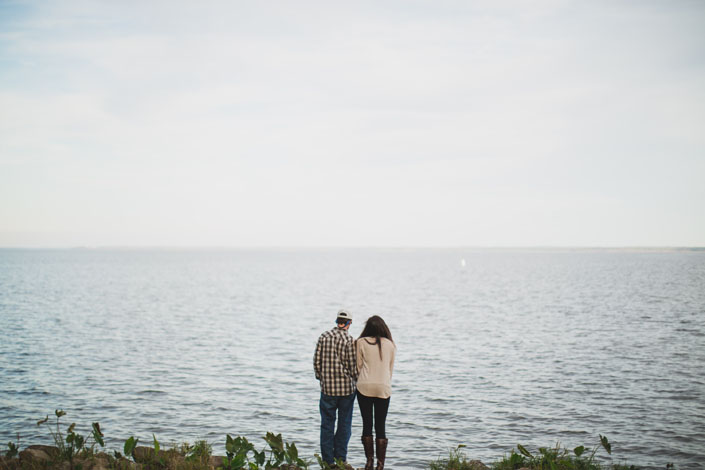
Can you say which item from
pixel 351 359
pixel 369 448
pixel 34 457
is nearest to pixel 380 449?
pixel 369 448

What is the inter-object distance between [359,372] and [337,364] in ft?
1.22

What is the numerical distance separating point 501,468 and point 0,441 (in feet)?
40.8

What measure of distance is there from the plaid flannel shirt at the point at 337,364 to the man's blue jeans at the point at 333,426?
0.18m

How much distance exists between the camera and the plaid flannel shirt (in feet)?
29.4

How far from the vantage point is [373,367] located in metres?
8.80

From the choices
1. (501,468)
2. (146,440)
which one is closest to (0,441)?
(146,440)

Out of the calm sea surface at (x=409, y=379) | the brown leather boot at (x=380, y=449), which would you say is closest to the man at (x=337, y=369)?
the brown leather boot at (x=380, y=449)

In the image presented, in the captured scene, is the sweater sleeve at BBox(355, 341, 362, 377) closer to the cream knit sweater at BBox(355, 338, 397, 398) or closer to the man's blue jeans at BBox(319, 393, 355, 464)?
the cream knit sweater at BBox(355, 338, 397, 398)

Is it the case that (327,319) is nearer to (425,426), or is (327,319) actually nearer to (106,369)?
(106,369)

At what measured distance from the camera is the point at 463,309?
49875 millimetres

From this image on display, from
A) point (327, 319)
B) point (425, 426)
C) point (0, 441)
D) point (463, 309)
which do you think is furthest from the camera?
point (463, 309)

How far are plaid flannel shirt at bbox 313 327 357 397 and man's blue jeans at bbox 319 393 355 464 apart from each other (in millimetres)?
184

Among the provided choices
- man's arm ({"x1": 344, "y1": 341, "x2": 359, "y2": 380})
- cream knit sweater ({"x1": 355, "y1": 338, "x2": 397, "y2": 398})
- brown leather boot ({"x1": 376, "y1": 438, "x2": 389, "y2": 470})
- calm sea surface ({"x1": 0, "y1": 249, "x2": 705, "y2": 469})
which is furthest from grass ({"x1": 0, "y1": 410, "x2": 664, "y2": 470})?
calm sea surface ({"x1": 0, "y1": 249, "x2": 705, "y2": 469})

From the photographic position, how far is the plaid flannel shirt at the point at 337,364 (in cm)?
895
